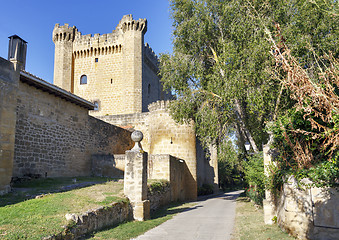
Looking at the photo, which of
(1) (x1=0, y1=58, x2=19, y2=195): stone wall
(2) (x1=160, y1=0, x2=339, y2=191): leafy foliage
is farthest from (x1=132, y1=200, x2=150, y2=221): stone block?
(2) (x1=160, y1=0, x2=339, y2=191): leafy foliage

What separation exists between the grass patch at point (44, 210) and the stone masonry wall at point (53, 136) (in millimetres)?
2823

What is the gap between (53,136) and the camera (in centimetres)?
1366

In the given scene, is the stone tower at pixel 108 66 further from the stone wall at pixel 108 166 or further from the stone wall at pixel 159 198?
the stone wall at pixel 159 198

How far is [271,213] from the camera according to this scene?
8.50 metres

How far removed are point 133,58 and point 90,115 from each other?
37.1ft

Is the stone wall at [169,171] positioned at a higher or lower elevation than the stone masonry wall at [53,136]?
lower

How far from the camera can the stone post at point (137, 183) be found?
942 centimetres

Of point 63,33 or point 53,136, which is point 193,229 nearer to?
point 53,136

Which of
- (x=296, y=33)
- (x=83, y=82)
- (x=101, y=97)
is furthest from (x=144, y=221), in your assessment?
(x=83, y=82)

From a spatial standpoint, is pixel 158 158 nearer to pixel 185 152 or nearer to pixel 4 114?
pixel 185 152

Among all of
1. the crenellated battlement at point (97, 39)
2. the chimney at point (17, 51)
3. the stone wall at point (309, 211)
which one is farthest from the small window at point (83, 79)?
the stone wall at point (309, 211)

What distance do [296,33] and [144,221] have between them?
8.98 meters

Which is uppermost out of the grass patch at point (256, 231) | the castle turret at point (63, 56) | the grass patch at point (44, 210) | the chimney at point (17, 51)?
the castle turret at point (63, 56)

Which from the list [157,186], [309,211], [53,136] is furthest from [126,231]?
[53,136]
